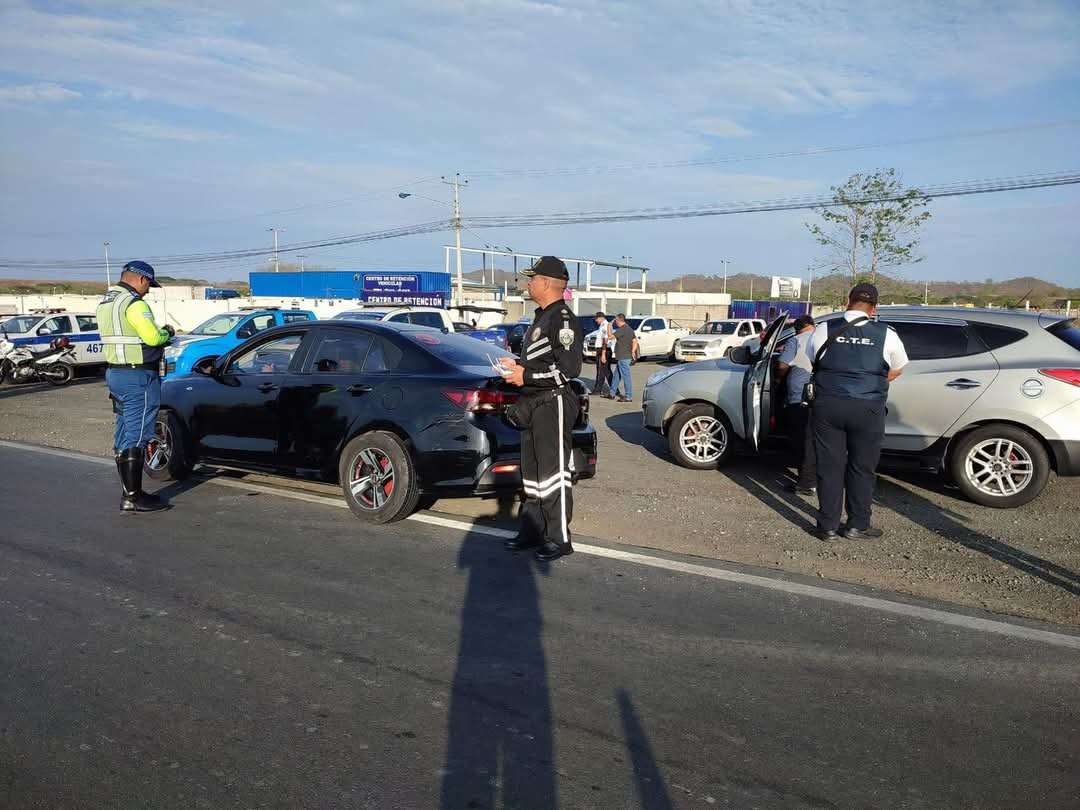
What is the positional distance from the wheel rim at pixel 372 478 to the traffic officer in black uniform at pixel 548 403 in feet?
3.98

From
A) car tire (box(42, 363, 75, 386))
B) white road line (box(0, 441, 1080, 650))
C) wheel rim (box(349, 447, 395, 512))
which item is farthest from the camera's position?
car tire (box(42, 363, 75, 386))

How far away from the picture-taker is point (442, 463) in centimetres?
586

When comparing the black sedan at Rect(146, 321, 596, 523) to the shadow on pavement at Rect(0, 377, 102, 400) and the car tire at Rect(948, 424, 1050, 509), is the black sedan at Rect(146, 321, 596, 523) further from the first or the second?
the shadow on pavement at Rect(0, 377, 102, 400)

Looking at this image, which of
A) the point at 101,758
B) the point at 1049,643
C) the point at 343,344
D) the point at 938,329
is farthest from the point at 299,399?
the point at 938,329

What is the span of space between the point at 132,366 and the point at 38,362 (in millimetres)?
14272

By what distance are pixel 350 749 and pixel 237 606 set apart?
5.71 ft

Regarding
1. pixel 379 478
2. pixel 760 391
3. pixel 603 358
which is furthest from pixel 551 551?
pixel 603 358

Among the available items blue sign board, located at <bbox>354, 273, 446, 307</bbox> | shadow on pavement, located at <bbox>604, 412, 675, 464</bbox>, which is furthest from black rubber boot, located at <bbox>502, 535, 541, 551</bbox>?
blue sign board, located at <bbox>354, 273, 446, 307</bbox>

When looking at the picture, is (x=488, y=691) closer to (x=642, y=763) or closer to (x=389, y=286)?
(x=642, y=763)

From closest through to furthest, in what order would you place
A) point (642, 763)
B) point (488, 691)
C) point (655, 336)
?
point (642, 763) → point (488, 691) → point (655, 336)

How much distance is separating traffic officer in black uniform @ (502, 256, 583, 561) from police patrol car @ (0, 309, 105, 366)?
55.1ft

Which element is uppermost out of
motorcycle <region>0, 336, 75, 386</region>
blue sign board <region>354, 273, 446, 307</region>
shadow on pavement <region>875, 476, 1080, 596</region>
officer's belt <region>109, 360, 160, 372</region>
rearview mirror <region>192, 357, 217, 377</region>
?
blue sign board <region>354, 273, 446, 307</region>

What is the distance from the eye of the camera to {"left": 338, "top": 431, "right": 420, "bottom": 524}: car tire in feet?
19.8

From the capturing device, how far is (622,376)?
16094 mm
